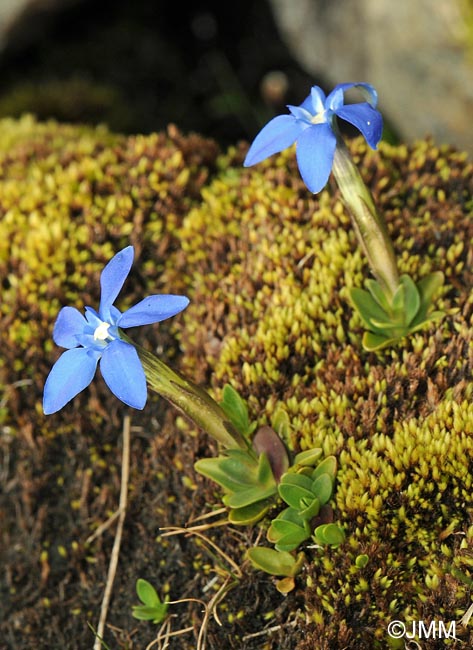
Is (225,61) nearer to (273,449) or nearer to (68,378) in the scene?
(273,449)

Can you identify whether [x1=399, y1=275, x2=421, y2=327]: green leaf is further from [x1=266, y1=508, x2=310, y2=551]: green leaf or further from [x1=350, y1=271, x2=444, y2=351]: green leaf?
[x1=266, y1=508, x2=310, y2=551]: green leaf

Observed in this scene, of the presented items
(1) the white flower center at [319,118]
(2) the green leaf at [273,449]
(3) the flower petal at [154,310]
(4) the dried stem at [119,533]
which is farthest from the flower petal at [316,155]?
(4) the dried stem at [119,533]

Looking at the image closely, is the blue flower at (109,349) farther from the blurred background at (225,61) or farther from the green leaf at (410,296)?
the blurred background at (225,61)

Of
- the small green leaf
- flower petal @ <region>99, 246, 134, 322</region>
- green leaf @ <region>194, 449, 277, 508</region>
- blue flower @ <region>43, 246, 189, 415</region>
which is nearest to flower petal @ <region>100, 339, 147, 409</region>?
blue flower @ <region>43, 246, 189, 415</region>

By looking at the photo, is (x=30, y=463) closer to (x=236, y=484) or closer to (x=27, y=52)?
(x=236, y=484)

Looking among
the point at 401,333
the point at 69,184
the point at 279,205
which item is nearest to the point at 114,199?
the point at 69,184
